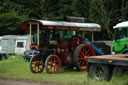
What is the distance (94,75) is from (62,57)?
499 centimetres

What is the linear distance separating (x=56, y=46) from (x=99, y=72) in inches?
210

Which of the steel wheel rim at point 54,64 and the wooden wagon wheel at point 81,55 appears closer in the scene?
the steel wheel rim at point 54,64

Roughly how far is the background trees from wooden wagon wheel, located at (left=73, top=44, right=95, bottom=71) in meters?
13.8

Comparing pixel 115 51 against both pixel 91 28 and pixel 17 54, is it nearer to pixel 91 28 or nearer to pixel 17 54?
pixel 91 28

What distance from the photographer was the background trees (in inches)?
1404

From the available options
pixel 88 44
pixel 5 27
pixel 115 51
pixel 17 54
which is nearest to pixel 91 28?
pixel 88 44

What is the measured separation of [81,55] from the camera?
1708 cm

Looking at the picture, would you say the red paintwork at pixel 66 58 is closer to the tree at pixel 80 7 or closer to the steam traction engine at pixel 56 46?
the steam traction engine at pixel 56 46

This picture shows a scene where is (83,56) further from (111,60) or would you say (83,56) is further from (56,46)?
(111,60)

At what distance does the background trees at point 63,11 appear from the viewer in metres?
35.7

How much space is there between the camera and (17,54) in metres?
33.5

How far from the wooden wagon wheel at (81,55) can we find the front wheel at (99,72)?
14.5ft

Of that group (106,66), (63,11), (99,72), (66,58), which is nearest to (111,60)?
(106,66)

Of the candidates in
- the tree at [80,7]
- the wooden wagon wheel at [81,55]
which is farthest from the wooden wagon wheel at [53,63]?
the tree at [80,7]
